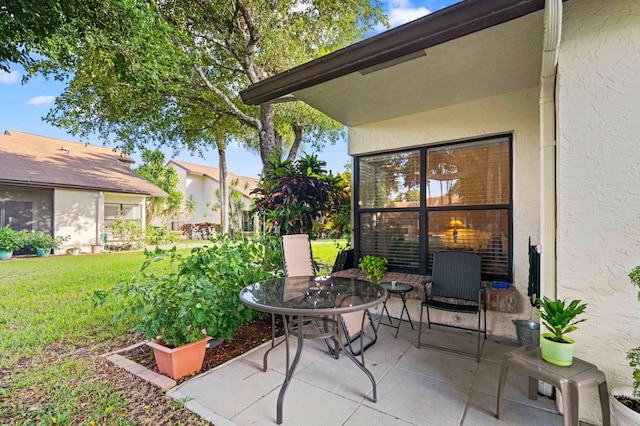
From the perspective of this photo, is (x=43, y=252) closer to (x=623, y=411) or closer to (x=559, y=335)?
(x=559, y=335)

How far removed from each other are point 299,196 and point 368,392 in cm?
305

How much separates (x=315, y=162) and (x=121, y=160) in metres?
16.7

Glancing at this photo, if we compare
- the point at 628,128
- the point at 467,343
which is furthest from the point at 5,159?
the point at 628,128

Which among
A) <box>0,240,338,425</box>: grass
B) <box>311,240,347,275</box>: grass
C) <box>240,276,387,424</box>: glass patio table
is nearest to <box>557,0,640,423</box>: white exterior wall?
<box>240,276,387,424</box>: glass patio table

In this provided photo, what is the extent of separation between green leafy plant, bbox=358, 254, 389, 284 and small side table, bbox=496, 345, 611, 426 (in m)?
2.18

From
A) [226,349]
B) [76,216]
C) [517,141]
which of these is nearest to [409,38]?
[517,141]

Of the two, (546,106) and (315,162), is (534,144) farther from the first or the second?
(315,162)

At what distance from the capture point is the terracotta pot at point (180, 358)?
256 cm

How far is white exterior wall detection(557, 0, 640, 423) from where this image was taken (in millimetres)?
1969

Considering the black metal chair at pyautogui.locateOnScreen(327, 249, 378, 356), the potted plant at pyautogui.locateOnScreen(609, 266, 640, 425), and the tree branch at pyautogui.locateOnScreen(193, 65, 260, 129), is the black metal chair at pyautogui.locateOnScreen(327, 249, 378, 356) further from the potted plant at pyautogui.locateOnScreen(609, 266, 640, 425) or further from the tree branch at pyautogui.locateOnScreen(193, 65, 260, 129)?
the tree branch at pyautogui.locateOnScreen(193, 65, 260, 129)

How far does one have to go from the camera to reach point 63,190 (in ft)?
39.5

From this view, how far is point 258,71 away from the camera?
270 inches

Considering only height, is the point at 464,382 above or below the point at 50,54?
below

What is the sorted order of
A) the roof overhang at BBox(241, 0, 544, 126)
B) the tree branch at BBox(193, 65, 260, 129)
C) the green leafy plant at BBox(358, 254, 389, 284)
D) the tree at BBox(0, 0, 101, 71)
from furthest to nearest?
the tree branch at BBox(193, 65, 260, 129)
the green leafy plant at BBox(358, 254, 389, 284)
the tree at BBox(0, 0, 101, 71)
the roof overhang at BBox(241, 0, 544, 126)
